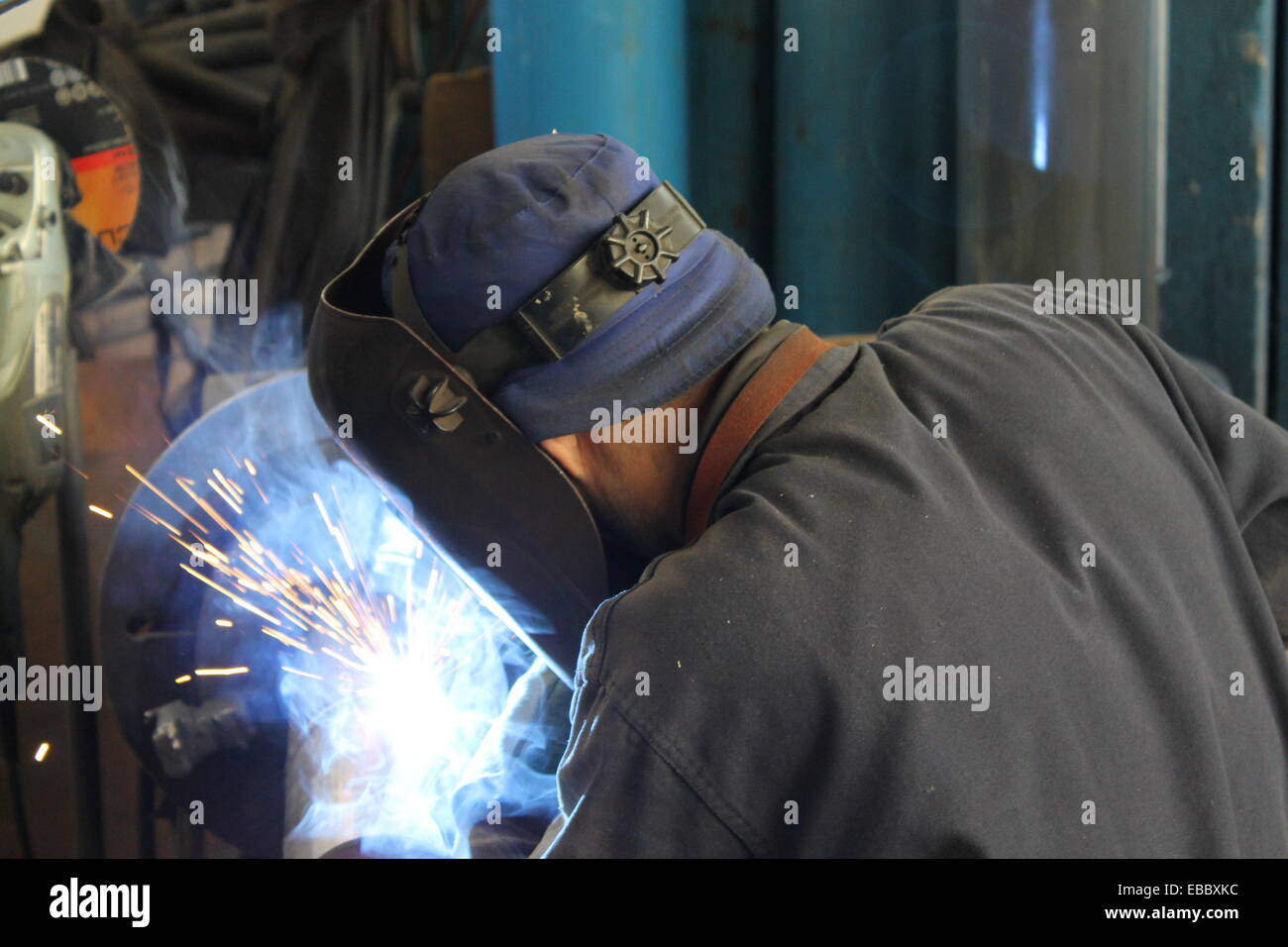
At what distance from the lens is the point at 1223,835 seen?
905 millimetres

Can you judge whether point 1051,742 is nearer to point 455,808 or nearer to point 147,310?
point 455,808

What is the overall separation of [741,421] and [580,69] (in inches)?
37.1

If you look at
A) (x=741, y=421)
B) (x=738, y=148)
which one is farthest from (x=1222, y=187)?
(x=741, y=421)

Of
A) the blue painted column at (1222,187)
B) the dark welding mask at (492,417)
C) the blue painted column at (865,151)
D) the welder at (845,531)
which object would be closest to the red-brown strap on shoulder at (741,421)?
the welder at (845,531)

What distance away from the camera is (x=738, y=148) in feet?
6.75

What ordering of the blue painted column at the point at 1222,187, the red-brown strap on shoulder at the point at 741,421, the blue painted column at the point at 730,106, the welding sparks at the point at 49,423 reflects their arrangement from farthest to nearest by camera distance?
1. the blue painted column at the point at 730,106
2. the blue painted column at the point at 1222,187
3. the welding sparks at the point at 49,423
4. the red-brown strap on shoulder at the point at 741,421

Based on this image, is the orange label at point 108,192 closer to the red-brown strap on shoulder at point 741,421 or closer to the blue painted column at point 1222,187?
the red-brown strap on shoulder at point 741,421

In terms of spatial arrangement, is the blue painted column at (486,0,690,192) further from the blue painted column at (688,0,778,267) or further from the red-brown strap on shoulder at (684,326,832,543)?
the red-brown strap on shoulder at (684,326,832,543)

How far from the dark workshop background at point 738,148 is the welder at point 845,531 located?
699mm

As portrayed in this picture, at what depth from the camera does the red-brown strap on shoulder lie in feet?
3.09

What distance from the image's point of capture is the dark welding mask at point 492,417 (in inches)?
38.6

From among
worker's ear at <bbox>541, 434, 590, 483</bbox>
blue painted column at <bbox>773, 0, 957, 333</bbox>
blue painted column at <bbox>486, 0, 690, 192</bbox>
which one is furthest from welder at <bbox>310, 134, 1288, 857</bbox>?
blue painted column at <bbox>773, 0, 957, 333</bbox>
